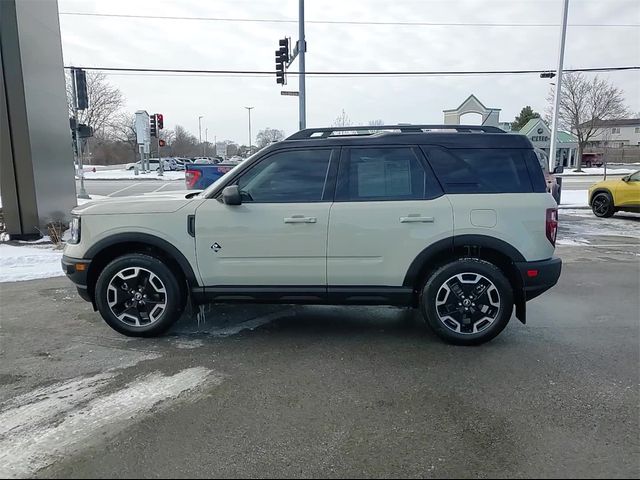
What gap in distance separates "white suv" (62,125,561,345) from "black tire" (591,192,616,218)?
11.4 metres

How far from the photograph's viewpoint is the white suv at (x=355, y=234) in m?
4.16

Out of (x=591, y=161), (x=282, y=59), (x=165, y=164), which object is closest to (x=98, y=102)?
(x=165, y=164)

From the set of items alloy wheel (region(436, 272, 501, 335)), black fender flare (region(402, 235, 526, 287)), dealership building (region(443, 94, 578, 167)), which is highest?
dealership building (region(443, 94, 578, 167))

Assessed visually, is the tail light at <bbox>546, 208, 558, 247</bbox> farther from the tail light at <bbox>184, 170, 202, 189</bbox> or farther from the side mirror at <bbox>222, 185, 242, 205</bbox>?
the tail light at <bbox>184, 170, 202, 189</bbox>

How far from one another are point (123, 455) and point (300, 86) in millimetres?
16655

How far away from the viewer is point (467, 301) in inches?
166

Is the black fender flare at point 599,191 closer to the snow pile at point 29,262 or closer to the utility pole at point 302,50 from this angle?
the utility pole at point 302,50

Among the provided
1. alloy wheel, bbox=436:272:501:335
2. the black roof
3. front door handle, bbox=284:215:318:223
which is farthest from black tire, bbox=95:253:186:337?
alloy wheel, bbox=436:272:501:335

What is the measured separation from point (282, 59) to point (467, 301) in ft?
54.9

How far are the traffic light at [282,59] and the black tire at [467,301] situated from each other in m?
16.5

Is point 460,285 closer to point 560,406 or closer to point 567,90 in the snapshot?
point 560,406

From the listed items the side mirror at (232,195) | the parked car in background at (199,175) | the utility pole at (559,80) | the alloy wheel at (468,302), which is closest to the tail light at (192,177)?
the parked car in background at (199,175)

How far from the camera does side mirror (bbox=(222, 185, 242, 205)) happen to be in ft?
13.8

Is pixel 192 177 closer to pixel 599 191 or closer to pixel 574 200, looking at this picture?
pixel 599 191
